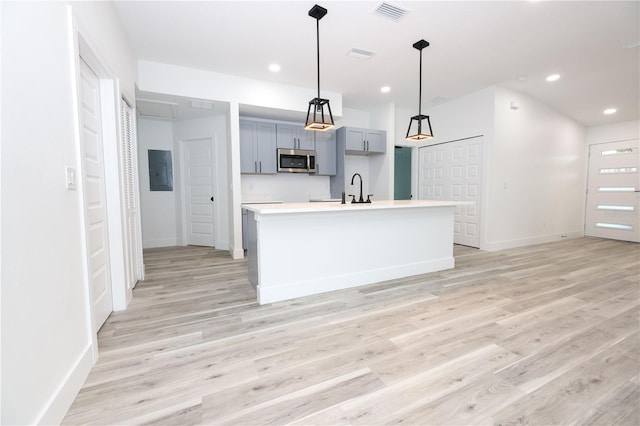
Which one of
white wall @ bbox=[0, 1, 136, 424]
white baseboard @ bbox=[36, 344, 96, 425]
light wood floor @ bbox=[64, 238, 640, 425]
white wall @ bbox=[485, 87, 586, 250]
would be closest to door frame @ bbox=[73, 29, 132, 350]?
light wood floor @ bbox=[64, 238, 640, 425]

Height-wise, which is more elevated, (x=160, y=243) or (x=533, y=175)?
(x=533, y=175)

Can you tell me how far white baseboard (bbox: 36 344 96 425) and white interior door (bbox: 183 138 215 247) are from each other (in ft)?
12.5

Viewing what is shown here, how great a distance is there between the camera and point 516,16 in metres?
2.84

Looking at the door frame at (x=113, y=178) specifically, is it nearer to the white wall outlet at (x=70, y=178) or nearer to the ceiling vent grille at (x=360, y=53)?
the white wall outlet at (x=70, y=178)

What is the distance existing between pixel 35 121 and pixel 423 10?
320cm

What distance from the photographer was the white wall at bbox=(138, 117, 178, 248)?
516 cm

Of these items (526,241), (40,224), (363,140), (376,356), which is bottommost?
(376,356)

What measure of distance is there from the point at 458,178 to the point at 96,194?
18.5 ft

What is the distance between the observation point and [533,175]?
5328 millimetres

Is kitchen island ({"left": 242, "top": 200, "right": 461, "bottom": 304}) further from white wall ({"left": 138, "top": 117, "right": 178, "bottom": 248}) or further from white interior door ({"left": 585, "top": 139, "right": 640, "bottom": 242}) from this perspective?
white interior door ({"left": 585, "top": 139, "right": 640, "bottom": 242})

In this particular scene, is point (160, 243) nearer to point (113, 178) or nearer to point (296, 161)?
point (296, 161)

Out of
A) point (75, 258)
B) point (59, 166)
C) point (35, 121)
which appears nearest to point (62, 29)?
point (35, 121)

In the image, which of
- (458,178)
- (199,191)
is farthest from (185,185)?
(458,178)

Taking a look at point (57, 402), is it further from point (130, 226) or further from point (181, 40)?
point (181, 40)
